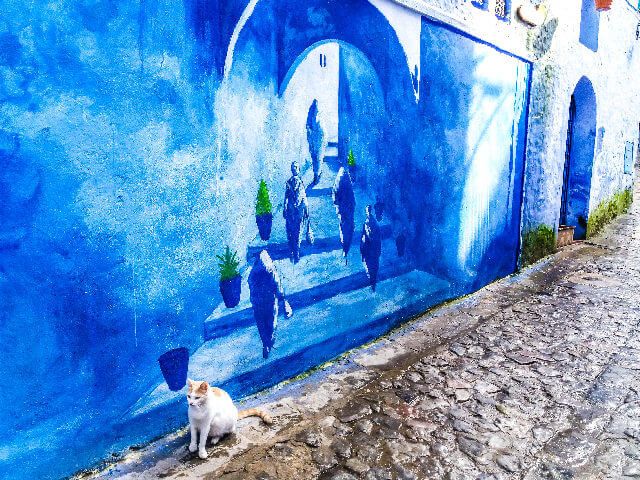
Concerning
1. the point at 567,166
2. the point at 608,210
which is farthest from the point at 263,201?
the point at 608,210

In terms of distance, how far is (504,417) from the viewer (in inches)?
144

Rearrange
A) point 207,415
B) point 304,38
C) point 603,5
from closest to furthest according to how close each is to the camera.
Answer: point 207,415
point 304,38
point 603,5

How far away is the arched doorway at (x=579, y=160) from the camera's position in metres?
9.77

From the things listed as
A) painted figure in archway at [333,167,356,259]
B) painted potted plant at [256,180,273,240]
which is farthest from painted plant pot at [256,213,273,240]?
painted figure in archway at [333,167,356,259]

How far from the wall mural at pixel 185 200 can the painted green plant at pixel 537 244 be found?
3.37 m

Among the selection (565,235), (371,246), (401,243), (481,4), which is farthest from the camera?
(565,235)

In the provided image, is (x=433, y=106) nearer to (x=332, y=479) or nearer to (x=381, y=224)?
(x=381, y=224)

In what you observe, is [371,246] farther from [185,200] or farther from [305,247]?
[185,200]

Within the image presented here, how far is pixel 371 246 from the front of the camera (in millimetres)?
4809

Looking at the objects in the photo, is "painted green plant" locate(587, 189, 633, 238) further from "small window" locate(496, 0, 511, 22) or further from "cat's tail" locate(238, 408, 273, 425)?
"cat's tail" locate(238, 408, 273, 425)

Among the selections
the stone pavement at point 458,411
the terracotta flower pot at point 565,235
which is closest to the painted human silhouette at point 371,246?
the stone pavement at point 458,411

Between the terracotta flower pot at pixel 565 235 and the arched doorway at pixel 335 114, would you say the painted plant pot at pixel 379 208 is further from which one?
the terracotta flower pot at pixel 565 235

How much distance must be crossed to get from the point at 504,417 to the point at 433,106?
130 inches

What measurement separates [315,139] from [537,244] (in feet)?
18.0
